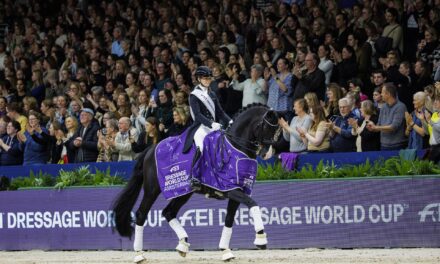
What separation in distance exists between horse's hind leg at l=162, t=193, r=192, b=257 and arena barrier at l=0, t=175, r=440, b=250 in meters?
1.57

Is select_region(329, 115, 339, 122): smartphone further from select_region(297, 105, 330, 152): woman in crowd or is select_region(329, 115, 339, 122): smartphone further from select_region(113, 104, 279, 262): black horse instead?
select_region(113, 104, 279, 262): black horse

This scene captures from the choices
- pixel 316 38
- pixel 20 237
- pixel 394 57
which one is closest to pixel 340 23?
pixel 316 38

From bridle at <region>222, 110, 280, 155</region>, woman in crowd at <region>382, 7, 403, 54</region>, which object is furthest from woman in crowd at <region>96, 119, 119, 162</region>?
bridle at <region>222, 110, 280, 155</region>

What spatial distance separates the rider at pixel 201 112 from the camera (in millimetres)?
14445

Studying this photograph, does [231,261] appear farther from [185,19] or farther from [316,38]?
[185,19]

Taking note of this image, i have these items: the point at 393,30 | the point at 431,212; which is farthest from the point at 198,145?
the point at 393,30

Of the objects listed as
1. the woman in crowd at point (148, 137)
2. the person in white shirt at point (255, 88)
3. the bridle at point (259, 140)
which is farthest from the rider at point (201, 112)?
the person in white shirt at point (255, 88)

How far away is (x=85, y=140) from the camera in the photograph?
777 inches

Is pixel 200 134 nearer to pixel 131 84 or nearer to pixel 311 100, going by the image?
pixel 311 100

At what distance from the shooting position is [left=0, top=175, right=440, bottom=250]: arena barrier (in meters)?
14.9

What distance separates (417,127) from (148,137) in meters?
5.11

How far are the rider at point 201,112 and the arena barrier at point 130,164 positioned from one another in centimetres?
196

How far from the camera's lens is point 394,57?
59.6ft

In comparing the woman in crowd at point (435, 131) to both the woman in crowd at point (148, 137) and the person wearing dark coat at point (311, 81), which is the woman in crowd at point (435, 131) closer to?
the person wearing dark coat at point (311, 81)
